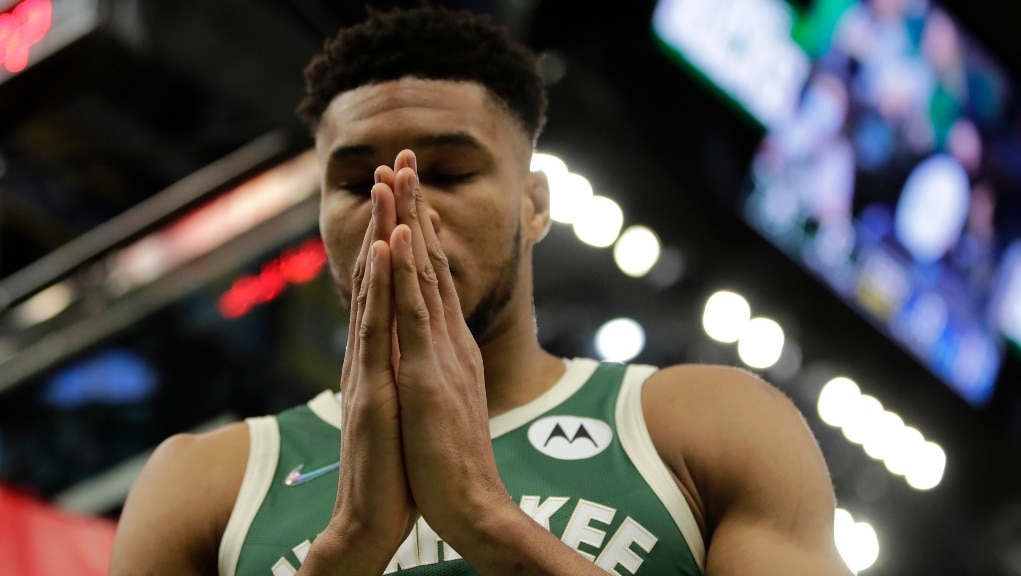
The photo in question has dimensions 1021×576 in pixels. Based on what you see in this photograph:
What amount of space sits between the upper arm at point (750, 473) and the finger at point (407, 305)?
1.71ft

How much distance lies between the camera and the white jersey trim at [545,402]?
193 centimetres

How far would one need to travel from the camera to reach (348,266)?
6.53 feet

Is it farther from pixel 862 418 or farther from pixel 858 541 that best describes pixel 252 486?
pixel 858 541

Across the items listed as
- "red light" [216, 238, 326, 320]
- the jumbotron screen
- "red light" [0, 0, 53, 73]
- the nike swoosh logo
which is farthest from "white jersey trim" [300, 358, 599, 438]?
the jumbotron screen

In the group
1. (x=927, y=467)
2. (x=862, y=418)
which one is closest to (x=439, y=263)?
(x=862, y=418)

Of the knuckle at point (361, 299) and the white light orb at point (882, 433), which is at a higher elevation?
the white light orb at point (882, 433)

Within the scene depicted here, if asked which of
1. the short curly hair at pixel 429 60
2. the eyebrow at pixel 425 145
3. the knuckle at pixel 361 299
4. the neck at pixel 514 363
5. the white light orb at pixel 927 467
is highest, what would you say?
the white light orb at pixel 927 467

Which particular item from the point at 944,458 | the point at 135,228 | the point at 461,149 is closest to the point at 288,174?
the point at 135,228

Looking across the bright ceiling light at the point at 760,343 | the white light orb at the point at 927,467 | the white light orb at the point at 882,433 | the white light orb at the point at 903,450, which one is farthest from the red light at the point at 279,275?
the white light orb at the point at 927,467

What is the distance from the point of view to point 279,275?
4.89 m

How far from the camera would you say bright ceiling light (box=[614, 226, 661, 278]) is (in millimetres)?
6555

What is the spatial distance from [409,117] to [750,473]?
0.89 meters

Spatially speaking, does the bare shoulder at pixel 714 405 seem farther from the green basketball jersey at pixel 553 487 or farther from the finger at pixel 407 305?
the finger at pixel 407 305

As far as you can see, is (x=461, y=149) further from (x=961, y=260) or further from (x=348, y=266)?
(x=961, y=260)
